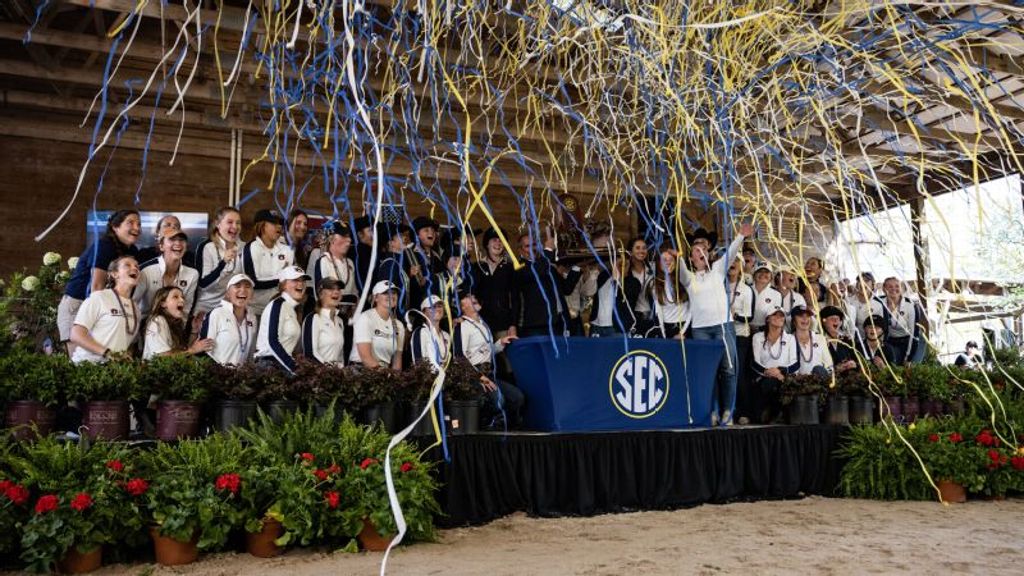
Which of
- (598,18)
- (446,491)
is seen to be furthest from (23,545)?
(598,18)

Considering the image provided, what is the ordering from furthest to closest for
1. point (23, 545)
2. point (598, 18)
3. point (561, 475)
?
1. point (561, 475)
2. point (23, 545)
3. point (598, 18)

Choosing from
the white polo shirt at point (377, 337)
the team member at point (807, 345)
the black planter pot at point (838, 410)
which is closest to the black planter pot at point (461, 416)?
the white polo shirt at point (377, 337)

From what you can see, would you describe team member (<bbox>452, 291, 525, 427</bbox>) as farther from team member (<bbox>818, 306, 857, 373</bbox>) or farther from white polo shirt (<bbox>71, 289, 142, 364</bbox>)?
team member (<bbox>818, 306, 857, 373</bbox>)

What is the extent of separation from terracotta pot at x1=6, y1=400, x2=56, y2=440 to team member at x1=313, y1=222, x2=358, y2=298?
202 cm

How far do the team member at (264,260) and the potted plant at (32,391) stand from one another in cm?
161

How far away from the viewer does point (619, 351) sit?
18.2 ft

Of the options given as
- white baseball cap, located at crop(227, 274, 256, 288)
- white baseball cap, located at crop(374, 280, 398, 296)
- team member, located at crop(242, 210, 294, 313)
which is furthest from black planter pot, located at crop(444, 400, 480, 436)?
team member, located at crop(242, 210, 294, 313)

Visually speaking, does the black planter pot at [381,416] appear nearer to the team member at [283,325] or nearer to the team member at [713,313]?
the team member at [283,325]

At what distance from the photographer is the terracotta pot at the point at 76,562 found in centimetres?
341

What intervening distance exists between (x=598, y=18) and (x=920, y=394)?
6.14 metres

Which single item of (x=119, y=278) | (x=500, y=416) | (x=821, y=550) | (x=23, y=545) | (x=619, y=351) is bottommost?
(x=821, y=550)

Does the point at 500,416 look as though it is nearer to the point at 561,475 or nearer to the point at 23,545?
the point at 561,475

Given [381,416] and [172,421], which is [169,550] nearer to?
[172,421]

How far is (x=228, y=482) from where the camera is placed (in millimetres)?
3648
